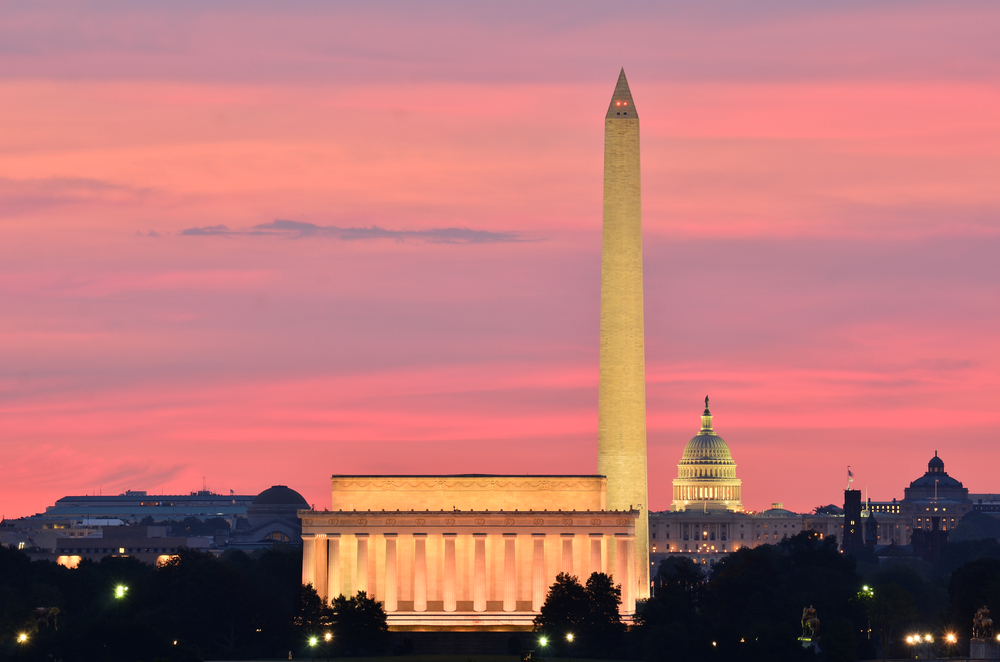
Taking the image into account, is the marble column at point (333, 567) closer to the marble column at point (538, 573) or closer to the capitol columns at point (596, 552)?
the marble column at point (538, 573)

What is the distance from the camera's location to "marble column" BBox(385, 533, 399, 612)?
194 m

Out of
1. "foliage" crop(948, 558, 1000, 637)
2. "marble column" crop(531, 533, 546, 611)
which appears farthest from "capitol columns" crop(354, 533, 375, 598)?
"foliage" crop(948, 558, 1000, 637)

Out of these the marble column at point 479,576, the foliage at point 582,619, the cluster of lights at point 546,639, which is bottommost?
the cluster of lights at point 546,639

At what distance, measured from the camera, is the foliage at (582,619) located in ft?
571

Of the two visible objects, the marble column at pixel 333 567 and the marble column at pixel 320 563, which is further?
the marble column at pixel 320 563

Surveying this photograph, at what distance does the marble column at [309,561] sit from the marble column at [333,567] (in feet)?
4.55

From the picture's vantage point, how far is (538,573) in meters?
195

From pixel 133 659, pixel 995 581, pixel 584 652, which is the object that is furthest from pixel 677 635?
pixel 133 659

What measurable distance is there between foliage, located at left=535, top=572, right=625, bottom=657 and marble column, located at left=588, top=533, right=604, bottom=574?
1551 centimetres

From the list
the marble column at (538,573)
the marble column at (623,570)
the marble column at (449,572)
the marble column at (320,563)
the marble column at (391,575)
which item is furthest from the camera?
the marble column at (623,570)

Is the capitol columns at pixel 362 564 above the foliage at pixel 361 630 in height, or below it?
above

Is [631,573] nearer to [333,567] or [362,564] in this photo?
[362,564]

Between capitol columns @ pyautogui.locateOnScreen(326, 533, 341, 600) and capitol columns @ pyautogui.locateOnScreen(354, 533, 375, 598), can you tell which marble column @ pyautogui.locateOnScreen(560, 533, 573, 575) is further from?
capitol columns @ pyautogui.locateOnScreen(326, 533, 341, 600)

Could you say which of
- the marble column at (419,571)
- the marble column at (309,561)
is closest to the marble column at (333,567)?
the marble column at (309,561)
